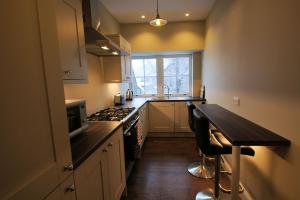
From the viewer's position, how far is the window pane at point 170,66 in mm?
4367

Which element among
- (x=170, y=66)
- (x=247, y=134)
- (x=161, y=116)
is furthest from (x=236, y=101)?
(x=170, y=66)

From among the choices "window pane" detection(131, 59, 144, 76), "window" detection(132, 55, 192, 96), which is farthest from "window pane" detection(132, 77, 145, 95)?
"window pane" detection(131, 59, 144, 76)

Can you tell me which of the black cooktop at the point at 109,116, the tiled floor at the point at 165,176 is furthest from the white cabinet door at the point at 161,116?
the black cooktop at the point at 109,116

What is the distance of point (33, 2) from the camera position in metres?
0.69

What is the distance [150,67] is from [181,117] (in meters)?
1.59

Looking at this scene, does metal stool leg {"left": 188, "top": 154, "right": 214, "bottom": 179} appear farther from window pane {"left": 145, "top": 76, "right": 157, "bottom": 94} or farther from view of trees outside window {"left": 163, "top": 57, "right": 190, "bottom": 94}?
window pane {"left": 145, "top": 76, "right": 157, "bottom": 94}

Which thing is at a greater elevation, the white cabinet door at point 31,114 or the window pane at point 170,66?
the window pane at point 170,66

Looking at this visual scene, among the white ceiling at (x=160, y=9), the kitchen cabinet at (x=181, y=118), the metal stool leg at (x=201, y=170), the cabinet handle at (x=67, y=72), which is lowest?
the metal stool leg at (x=201, y=170)

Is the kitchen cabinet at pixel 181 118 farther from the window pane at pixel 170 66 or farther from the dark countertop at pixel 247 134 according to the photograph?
the dark countertop at pixel 247 134

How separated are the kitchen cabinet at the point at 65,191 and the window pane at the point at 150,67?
3723 mm

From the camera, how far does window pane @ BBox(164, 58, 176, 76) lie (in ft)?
14.3

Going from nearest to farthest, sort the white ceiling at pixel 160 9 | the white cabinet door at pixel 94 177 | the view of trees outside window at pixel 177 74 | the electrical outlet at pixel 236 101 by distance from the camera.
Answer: the white cabinet door at pixel 94 177
the electrical outlet at pixel 236 101
the white ceiling at pixel 160 9
the view of trees outside window at pixel 177 74

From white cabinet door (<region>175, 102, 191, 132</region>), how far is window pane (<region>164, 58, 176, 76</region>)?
99 centimetres

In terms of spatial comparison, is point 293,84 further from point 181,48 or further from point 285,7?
point 181,48
